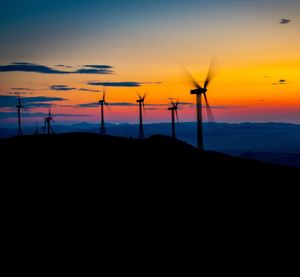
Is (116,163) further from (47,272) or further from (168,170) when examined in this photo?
(47,272)

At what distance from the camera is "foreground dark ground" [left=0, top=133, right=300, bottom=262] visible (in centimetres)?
3728

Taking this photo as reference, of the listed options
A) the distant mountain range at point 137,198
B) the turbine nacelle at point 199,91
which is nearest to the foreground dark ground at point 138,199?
the distant mountain range at point 137,198

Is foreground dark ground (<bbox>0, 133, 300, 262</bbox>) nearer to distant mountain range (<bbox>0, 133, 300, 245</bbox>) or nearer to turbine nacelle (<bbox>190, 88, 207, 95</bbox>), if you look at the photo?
distant mountain range (<bbox>0, 133, 300, 245</bbox>)

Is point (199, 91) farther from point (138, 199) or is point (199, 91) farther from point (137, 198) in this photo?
point (138, 199)

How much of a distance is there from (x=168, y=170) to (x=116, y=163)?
7.18 metres

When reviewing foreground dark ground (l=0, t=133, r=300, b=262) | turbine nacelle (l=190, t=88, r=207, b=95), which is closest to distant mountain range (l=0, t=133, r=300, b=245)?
foreground dark ground (l=0, t=133, r=300, b=262)

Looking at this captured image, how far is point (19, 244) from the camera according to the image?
114 feet

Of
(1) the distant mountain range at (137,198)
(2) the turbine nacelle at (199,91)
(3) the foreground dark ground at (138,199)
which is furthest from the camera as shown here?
(2) the turbine nacelle at (199,91)

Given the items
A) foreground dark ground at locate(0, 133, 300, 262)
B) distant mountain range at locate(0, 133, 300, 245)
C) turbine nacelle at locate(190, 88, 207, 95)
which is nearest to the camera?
foreground dark ground at locate(0, 133, 300, 262)

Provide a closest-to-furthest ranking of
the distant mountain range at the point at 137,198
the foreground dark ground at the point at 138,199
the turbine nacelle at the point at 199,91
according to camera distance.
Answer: the foreground dark ground at the point at 138,199 → the distant mountain range at the point at 137,198 → the turbine nacelle at the point at 199,91

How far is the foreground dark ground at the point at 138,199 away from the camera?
122ft

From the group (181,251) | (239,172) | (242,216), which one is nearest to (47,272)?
(181,251)

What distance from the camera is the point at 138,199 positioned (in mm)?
45062

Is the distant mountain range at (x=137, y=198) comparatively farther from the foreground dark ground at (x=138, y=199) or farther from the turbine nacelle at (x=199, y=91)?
the turbine nacelle at (x=199, y=91)
